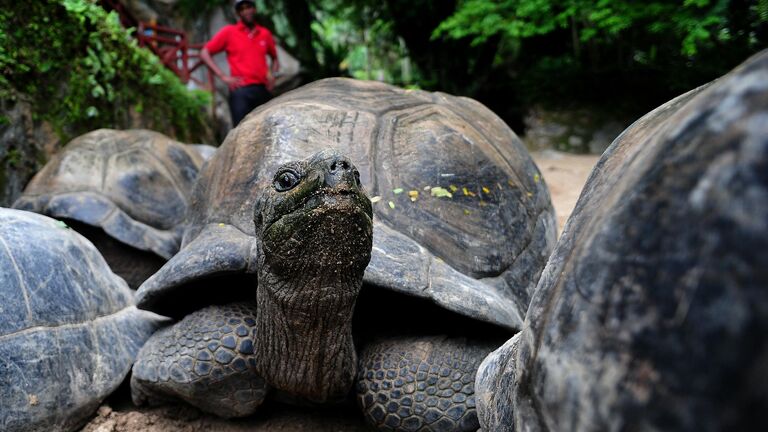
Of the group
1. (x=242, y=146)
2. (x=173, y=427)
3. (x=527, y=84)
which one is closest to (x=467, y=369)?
(x=173, y=427)

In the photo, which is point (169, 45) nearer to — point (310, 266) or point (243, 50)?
point (243, 50)

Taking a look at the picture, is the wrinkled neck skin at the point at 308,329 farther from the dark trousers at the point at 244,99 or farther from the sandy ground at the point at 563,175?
the dark trousers at the point at 244,99

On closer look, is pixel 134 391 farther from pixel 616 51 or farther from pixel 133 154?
pixel 616 51

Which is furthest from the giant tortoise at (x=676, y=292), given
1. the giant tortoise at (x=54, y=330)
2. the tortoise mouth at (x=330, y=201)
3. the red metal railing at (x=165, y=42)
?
the red metal railing at (x=165, y=42)

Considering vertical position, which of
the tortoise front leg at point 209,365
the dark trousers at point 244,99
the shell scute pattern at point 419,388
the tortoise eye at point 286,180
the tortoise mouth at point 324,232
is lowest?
the shell scute pattern at point 419,388

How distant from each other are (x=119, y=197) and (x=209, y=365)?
8.07 ft

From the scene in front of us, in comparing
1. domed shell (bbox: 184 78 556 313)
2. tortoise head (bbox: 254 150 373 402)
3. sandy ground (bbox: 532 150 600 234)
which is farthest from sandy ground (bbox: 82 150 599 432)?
sandy ground (bbox: 532 150 600 234)

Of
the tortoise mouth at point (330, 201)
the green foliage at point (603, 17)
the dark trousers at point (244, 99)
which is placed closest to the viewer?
the tortoise mouth at point (330, 201)

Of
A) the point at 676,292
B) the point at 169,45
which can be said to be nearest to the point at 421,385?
the point at 676,292

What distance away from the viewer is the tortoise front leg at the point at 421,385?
6.98 ft

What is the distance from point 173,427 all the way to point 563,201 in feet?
13.0

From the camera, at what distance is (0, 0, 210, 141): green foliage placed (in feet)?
14.4

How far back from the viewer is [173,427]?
2.44 metres

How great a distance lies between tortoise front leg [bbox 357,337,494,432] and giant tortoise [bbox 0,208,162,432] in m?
1.03
